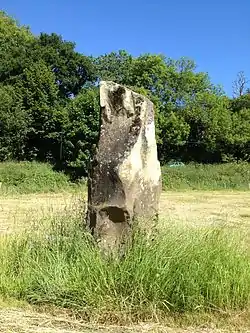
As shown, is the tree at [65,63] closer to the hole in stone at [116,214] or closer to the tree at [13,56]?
the tree at [13,56]

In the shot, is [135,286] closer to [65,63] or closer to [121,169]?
[121,169]

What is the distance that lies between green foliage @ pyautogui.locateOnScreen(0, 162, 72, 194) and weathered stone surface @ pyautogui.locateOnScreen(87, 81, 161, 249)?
24.1 meters

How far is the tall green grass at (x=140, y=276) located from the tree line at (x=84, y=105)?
28.8 meters

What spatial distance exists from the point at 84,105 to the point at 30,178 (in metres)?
7.12

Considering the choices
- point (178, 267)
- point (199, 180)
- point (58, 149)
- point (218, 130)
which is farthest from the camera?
point (218, 130)

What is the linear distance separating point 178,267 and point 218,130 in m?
38.6

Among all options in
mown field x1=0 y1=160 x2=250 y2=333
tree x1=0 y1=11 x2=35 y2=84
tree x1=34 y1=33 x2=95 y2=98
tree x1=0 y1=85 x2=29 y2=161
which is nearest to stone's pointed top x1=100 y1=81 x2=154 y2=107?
mown field x1=0 y1=160 x2=250 y2=333

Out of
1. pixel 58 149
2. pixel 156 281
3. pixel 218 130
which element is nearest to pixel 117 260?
pixel 156 281

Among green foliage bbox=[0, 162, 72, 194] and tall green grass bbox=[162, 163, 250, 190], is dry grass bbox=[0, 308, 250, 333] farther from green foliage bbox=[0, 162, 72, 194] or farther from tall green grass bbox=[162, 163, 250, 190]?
tall green grass bbox=[162, 163, 250, 190]

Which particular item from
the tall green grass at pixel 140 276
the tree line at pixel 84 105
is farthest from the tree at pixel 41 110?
the tall green grass at pixel 140 276

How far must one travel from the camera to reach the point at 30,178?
32719 mm

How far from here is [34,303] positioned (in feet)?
16.2

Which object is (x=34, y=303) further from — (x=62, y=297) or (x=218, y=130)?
(x=218, y=130)

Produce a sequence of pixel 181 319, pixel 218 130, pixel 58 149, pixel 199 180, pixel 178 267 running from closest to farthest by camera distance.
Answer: pixel 181 319 < pixel 178 267 < pixel 199 180 < pixel 58 149 < pixel 218 130
